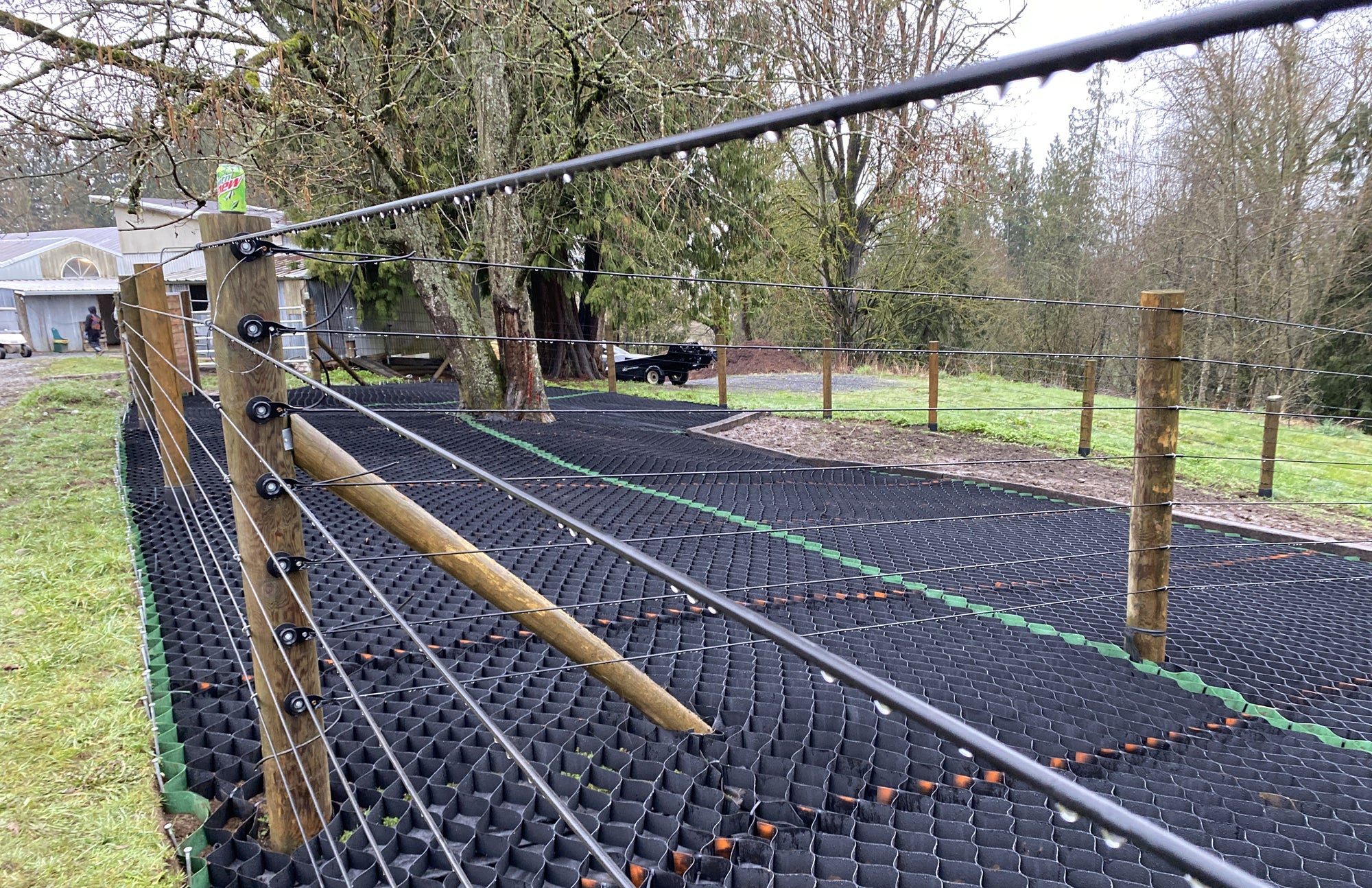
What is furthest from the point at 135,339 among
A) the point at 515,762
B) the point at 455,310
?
the point at 515,762

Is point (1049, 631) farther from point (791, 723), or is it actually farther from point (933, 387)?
point (933, 387)

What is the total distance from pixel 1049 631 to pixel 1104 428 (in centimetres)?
908

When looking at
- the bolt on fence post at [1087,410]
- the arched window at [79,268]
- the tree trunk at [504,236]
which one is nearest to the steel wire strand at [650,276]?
the bolt on fence post at [1087,410]

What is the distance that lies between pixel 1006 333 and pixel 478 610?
22920mm

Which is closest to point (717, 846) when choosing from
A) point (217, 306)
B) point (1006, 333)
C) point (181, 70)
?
point (217, 306)

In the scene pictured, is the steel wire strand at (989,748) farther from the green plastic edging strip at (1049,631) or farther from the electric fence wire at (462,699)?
the green plastic edging strip at (1049,631)

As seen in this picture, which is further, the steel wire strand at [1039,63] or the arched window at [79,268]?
the arched window at [79,268]

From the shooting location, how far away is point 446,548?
180 centimetres

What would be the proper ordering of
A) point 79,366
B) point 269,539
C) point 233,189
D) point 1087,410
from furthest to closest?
point 79,366 → point 1087,410 → point 233,189 → point 269,539

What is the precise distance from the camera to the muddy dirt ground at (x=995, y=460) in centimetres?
723

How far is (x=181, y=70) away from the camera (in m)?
6.43

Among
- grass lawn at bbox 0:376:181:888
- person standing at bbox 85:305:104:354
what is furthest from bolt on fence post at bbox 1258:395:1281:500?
person standing at bbox 85:305:104:354

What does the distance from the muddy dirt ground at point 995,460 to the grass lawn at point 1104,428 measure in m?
0.23

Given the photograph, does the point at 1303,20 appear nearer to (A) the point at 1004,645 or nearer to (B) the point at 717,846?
(B) the point at 717,846
